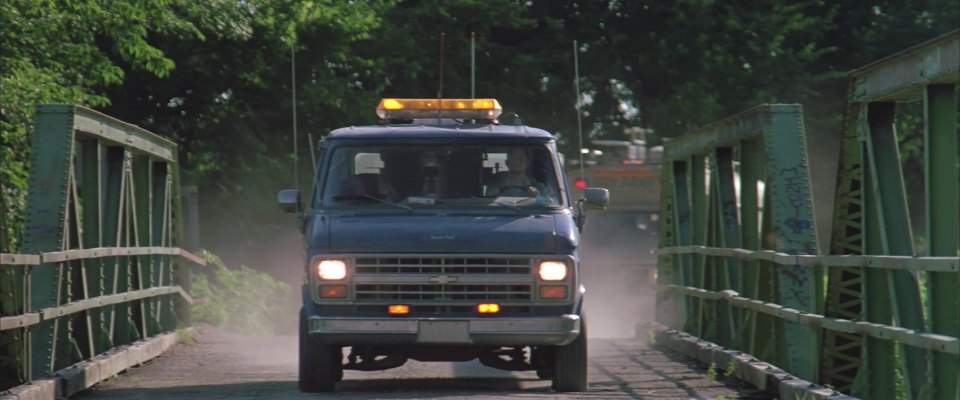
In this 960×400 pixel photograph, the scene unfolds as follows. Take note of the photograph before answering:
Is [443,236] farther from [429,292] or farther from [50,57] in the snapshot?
[50,57]

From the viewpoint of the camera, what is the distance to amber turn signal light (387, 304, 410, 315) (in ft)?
38.1

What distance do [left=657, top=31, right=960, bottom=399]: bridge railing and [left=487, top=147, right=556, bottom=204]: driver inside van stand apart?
61.9 inches

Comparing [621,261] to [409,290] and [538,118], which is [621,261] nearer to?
[538,118]

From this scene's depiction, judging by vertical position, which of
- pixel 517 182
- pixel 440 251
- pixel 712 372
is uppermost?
pixel 517 182

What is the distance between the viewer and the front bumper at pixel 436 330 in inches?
454

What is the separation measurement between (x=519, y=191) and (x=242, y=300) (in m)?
15.7

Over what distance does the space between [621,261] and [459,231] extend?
15.6 meters

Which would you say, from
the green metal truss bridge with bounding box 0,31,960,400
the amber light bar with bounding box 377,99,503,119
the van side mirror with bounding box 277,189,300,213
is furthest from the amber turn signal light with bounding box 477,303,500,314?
the amber light bar with bounding box 377,99,503,119

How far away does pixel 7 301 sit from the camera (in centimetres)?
1091

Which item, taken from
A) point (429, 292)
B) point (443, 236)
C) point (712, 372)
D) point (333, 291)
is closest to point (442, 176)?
point (443, 236)

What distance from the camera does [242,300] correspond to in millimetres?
27328

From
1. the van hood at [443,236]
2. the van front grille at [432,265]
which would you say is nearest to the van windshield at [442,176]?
the van hood at [443,236]

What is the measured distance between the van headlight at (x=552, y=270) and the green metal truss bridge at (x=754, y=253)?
4.66ft

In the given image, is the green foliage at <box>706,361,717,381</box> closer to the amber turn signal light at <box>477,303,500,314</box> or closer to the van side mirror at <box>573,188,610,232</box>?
the van side mirror at <box>573,188,610,232</box>
